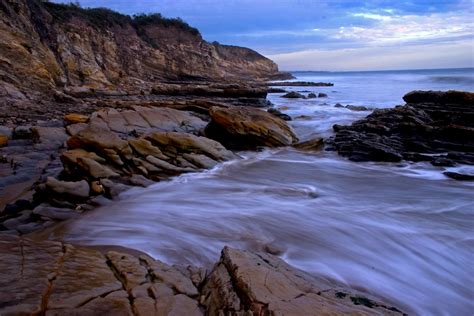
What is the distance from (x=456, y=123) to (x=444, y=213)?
671 centimetres

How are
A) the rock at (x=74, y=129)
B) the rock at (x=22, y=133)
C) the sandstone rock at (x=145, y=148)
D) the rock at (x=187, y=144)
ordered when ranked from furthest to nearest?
the rock at (x=74, y=129), the rock at (x=22, y=133), the rock at (x=187, y=144), the sandstone rock at (x=145, y=148)

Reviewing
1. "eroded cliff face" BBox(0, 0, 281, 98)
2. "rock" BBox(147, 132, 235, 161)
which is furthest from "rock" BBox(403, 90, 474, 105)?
"eroded cliff face" BBox(0, 0, 281, 98)

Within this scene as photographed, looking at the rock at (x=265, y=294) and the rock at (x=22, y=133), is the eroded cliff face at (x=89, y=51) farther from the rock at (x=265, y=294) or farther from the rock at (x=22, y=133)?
the rock at (x=265, y=294)

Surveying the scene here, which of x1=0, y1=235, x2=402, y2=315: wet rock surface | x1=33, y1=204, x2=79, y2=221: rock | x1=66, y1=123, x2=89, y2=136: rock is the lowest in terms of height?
x1=33, y1=204, x2=79, y2=221: rock

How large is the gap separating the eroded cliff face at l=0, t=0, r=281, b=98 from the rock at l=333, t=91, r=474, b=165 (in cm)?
1200

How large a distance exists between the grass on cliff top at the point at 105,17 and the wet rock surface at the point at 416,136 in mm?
21557

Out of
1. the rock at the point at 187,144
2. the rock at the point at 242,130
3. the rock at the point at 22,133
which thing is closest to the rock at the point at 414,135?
the rock at the point at 242,130

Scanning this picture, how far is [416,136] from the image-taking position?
1120cm

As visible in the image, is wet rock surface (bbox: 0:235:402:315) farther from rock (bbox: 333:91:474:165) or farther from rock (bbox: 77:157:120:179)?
rock (bbox: 333:91:474:165)

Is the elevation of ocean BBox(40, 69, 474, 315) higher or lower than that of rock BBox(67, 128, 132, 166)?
lower

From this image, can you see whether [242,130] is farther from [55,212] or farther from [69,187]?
[55,212]

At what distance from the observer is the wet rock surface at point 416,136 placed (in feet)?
31.5

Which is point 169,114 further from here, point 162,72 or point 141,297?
point 162,72

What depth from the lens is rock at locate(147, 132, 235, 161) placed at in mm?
8180
